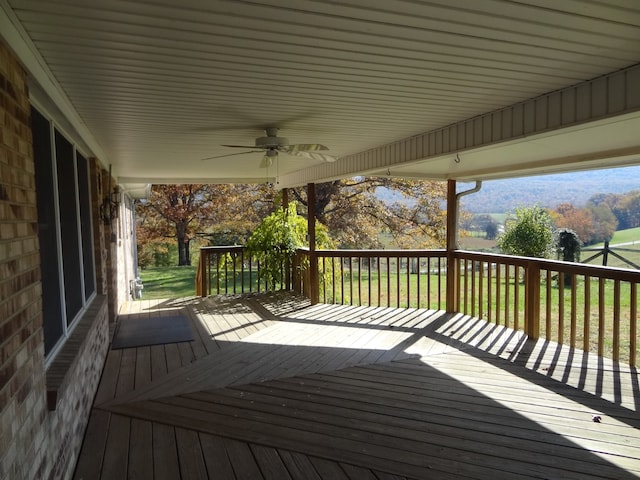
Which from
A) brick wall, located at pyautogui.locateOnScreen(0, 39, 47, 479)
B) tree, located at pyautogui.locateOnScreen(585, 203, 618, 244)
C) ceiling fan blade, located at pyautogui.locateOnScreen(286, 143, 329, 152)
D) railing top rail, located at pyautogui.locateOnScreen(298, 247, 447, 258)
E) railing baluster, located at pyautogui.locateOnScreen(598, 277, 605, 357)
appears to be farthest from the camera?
tree, located at pyautogui.locateOnScreen(585, 203, 618, 244)

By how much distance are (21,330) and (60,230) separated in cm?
143

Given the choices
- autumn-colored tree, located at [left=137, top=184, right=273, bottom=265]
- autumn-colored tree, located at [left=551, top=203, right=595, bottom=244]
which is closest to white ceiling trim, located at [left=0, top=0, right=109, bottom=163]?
autumn-colored tree, located at [left=137, top=184, right=273, bottom=265]

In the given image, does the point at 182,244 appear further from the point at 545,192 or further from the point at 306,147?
the point at 545,192

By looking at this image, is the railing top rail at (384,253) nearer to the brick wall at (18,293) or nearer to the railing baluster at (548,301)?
A: the railing baluster at (548,301)

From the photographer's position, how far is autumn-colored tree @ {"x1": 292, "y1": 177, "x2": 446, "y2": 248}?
1286cm

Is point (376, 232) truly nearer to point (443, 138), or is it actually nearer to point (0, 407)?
point (443, 138)

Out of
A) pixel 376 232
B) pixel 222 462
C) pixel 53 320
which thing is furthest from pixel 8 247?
pixel 376 232

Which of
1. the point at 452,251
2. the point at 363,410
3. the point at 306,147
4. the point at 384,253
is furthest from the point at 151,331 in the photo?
the point at 452,251

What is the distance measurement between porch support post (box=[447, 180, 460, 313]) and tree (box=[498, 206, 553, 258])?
4459 mm

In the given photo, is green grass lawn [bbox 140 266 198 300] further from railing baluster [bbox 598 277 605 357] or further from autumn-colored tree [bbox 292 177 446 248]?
railing baluster [bbox 598 277 605 357]

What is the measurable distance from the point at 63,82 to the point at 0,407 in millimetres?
1946

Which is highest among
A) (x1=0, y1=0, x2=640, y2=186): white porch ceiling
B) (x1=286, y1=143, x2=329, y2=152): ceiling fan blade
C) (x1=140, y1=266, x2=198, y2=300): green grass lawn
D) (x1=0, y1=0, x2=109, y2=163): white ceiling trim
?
(x1=0, y1=0, x2=640, y2=186): white porch ceiling

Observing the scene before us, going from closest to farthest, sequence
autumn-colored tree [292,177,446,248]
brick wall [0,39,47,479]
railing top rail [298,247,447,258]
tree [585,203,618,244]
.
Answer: brick wall [0,39,47,479] < railing top rail [298,247,447,258] < tree [585,203,618,244] < autumn-colored tree [292,177,446,248]

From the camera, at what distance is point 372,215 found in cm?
1323
